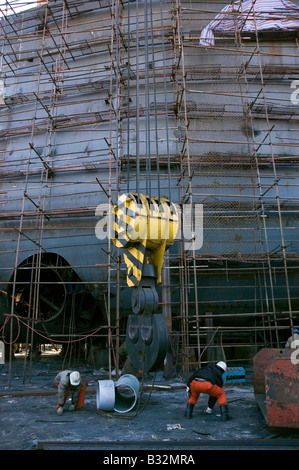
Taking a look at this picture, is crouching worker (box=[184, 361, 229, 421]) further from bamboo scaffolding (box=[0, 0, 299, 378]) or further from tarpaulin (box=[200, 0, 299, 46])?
tarpaulin (box=[200, 0, 299, 46])

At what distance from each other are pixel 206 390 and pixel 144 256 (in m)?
2.86

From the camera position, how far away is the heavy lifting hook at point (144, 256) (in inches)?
149

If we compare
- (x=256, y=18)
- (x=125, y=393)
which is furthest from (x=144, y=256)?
(x=256, y=18)

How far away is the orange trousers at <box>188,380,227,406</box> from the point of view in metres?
5.76

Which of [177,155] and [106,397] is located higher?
[177,155]

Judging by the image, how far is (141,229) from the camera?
4000 millimetres

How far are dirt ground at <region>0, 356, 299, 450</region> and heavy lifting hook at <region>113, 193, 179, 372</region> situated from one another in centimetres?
55

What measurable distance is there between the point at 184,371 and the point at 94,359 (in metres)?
3.21

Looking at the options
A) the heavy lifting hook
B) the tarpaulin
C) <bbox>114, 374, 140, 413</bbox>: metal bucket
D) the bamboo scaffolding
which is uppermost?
the tarpaulin

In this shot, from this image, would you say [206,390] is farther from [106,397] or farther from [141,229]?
[141,229]

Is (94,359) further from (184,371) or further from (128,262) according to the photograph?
(128,262)

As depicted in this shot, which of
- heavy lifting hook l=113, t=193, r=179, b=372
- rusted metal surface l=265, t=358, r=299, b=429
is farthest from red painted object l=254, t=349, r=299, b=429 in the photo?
heavy lifting hook l=113, t=193, r=179, b=372

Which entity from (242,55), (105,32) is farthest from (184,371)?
(105,32)

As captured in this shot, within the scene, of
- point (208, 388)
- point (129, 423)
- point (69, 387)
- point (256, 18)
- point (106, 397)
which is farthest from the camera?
point (256, 18)
